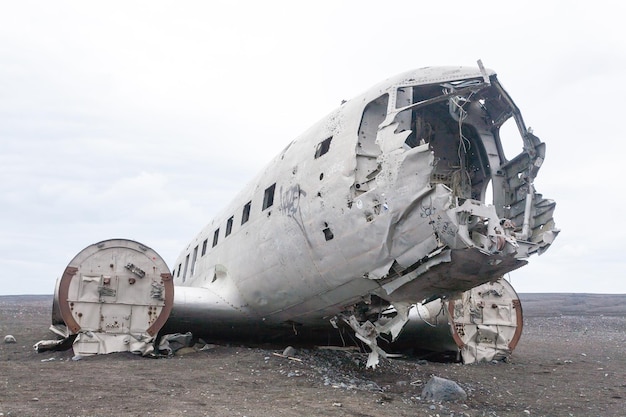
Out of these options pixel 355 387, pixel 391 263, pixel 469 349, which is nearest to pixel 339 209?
pixel 391 263

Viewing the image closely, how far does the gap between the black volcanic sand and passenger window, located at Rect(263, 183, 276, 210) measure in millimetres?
2749

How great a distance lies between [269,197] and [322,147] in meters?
1.96

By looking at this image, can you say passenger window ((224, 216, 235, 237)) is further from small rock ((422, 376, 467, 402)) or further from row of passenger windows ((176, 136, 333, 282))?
small rock ((422, 376, 467, 402))

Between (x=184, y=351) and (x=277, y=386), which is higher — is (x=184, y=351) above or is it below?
above

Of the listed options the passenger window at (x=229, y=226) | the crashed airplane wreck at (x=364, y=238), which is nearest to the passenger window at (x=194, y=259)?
the passenger window at (x=229, y=226)

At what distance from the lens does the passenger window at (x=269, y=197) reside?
36.2 ft

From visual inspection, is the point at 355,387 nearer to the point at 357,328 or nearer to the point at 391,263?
the point at 357,328

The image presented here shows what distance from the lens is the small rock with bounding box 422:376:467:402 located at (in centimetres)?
805

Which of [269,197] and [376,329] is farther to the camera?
[269,197]

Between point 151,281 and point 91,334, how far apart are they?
1.38 meters

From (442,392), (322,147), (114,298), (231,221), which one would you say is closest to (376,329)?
(442,392)

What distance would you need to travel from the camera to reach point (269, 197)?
36.6 ft

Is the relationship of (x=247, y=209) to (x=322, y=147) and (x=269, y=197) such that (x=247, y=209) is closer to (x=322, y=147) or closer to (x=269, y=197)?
(x=269, y=197)

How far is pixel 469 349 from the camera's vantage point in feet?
42.3
